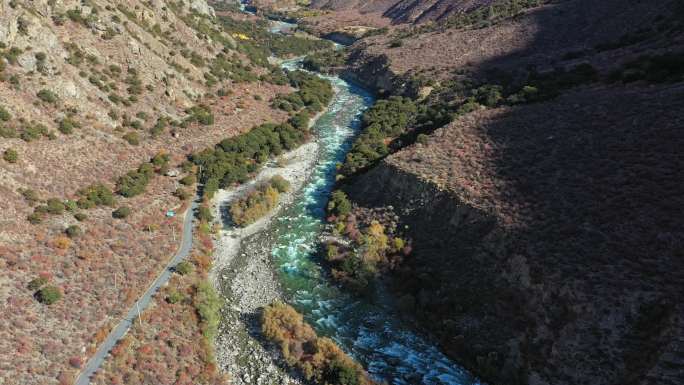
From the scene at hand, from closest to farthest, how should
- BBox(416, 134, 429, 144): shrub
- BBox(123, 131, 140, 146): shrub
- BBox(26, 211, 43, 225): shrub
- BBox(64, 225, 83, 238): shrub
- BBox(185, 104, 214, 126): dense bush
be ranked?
BBox(26, 211, 43, 225): shrub
BBox(64, 225, 83, 238): shrub
BBox(416, 134, 429, 144): shrub
BBox(123, 131, 140, 146): shrub
BBox(185, 104, 214, 126): dense bush

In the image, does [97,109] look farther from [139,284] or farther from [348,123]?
[348,123]

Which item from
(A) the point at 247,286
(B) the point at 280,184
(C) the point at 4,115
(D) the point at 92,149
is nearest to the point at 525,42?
(B) the point at 280,184

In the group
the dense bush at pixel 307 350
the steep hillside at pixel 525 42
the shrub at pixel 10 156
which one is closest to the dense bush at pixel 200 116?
the shrub at pixel 10 156

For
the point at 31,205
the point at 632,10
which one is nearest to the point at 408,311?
the point at 31,205

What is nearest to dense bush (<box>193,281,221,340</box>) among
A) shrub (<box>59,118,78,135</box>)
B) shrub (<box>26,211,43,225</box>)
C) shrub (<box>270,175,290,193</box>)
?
shrub (<box>26,211,43,225</box>)

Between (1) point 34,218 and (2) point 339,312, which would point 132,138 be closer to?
(1) point 34,218

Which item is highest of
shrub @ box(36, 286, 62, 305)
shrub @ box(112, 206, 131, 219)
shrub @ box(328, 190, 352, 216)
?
shrub @ box(112, 206, 131, 219)

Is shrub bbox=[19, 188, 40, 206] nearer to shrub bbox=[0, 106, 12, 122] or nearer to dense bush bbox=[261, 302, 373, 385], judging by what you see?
shrub bbox=[0, 106, 12, 122]

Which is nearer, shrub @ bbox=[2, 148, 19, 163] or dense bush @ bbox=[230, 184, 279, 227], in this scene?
shrub @ bbox=[2, 148, 19, 163]

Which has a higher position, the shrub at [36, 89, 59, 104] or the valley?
the shrub at [36, 89, 59, 104]
